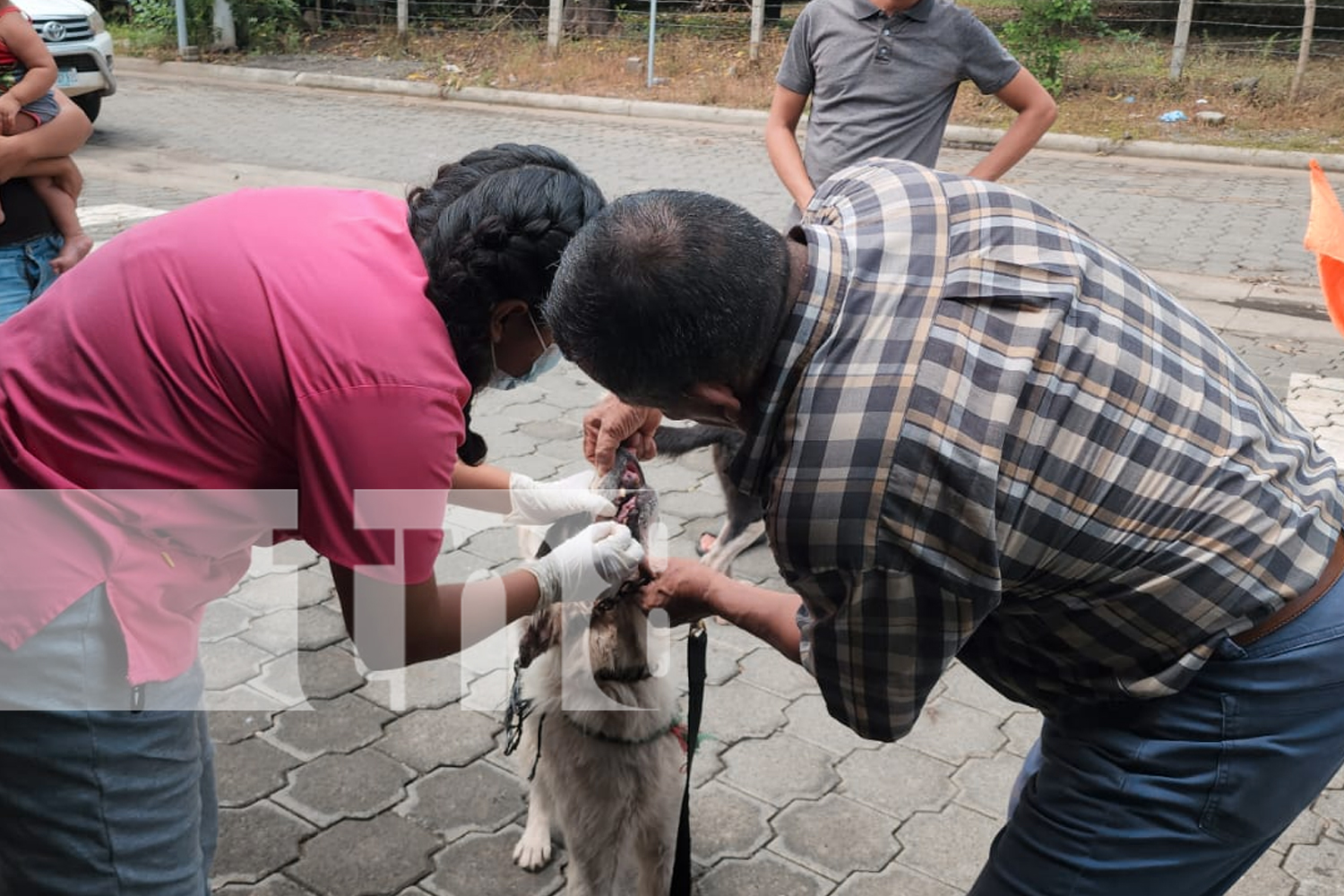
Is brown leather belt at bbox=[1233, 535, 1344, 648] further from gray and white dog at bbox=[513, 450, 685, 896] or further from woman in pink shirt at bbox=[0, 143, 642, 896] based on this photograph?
gray and white dog at bbox=[513, 450, 685, 896]

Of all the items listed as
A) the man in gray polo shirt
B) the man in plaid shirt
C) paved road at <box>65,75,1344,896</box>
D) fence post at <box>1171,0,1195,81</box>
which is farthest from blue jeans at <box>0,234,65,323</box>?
fence post at <box>1171,0,1195,81</box>

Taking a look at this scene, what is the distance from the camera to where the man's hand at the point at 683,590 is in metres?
2.33

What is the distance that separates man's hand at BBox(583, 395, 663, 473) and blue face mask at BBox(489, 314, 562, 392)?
0.68 metres

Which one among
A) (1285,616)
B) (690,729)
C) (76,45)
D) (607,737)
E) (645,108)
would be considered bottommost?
(645,108)

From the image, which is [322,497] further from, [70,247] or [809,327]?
[70,247]

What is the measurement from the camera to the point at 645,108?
1365cm

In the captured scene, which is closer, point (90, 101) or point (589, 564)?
point (589, 564)

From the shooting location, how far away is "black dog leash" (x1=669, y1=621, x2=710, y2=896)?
255 centimetres

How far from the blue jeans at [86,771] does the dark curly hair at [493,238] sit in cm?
67

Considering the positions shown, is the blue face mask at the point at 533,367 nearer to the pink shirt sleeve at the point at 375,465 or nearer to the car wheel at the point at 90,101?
the pink shirt sleeve at the point at 375,465

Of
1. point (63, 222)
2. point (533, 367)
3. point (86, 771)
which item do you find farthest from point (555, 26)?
point (86, 771)

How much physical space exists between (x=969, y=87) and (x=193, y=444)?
44.9 feet

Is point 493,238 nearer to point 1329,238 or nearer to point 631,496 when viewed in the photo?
point 631,496

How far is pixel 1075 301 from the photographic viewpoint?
5.32 ft
